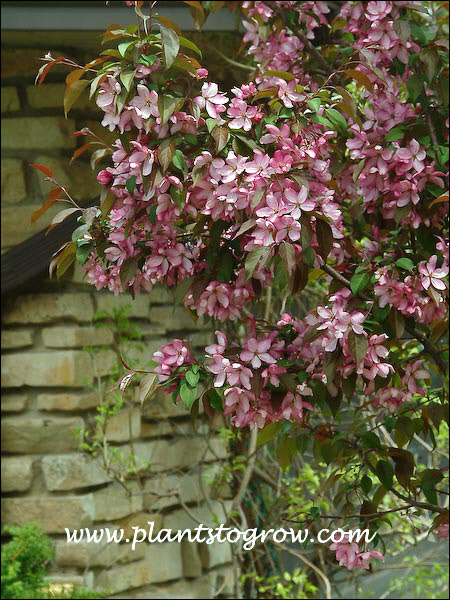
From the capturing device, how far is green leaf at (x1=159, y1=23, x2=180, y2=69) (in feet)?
4.00

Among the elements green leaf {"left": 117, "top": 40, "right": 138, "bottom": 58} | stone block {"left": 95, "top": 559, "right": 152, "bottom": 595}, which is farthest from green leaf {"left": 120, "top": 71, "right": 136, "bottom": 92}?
stone block {"left": 95, "top": 559, "right": 152, "bottom": 595}

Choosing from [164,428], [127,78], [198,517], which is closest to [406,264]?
[127,78]

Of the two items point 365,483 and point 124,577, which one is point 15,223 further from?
point 365,483

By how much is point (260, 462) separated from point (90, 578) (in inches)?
27.6

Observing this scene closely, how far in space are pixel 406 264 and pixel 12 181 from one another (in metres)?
1.47

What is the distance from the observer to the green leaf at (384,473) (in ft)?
5.14

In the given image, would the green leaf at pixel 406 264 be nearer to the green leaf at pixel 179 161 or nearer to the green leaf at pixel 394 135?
the green leaf at pixel 394 135

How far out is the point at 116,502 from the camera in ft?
8.41

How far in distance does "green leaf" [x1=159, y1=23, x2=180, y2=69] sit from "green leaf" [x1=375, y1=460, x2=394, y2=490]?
72 cm

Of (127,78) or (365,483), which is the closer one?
(127,78)

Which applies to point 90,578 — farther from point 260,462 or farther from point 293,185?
point 293,185

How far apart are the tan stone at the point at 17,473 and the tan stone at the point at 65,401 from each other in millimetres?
142

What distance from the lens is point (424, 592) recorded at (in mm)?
3391

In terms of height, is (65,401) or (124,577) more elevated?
(65,401)
